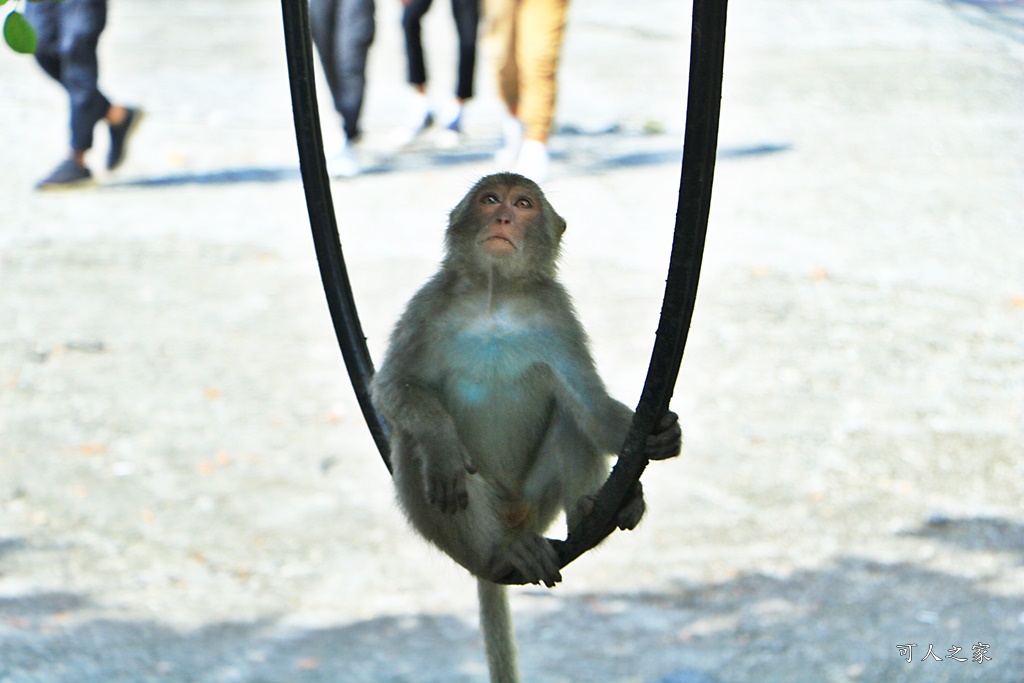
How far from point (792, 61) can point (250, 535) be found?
8.52m

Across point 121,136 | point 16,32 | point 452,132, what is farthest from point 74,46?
point 16,32

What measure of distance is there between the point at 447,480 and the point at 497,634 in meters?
0.59

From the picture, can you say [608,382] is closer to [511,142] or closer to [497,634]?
[511,142]

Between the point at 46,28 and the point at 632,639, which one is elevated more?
the point at 46,28

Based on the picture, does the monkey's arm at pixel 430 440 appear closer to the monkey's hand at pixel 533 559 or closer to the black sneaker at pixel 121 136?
the monkey's hand at pixel 533 559

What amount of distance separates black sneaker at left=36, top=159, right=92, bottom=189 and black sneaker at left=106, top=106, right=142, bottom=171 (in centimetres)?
24

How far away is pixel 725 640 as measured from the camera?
4957 millimetres

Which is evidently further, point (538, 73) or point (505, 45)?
point (505, 45)

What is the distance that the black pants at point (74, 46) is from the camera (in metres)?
8.53

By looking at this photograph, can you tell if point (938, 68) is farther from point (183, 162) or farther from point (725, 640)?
point (725, 640)

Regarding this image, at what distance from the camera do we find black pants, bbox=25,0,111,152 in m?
8.53

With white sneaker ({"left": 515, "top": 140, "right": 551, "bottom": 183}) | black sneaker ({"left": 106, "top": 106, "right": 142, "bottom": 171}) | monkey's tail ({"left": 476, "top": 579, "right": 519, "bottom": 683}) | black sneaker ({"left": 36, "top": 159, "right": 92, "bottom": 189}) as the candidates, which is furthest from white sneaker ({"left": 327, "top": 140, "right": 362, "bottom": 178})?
monkey's tail ({"left": 476, "top": 579, "right": 519, "bottom": 683})

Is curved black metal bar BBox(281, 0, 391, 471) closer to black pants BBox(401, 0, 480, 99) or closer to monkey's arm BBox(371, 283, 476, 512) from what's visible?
monkey's arm BBox(371, 283, 476, 512)

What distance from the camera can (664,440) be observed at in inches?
87.7
